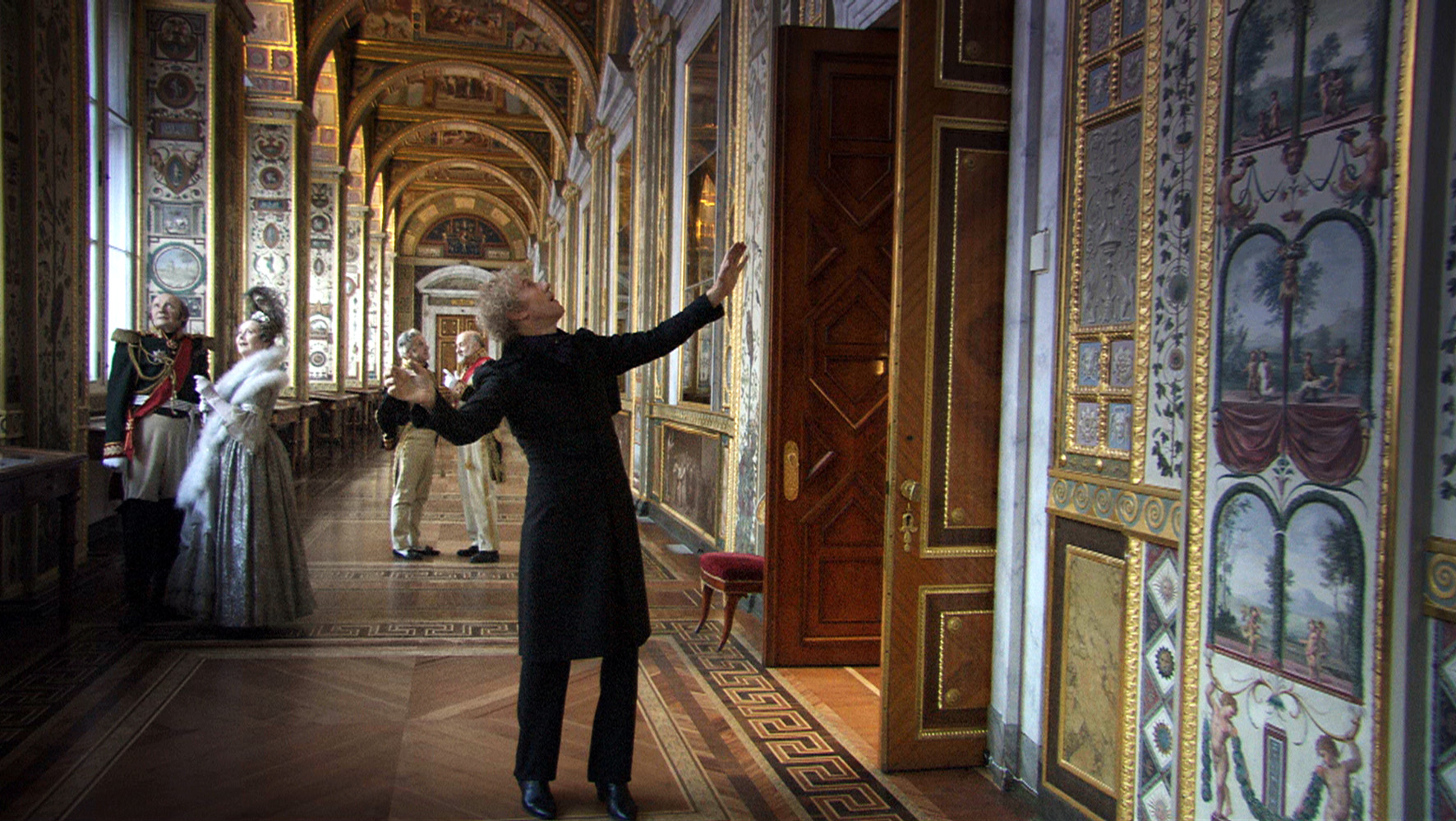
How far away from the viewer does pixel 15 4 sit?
213 inches

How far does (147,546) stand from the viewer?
5223mm

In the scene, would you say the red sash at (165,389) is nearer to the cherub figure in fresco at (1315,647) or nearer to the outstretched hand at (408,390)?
the outstretched hand at (408,390)

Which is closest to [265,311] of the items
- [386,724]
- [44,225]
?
[44,225]

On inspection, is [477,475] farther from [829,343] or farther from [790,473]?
[829,343]

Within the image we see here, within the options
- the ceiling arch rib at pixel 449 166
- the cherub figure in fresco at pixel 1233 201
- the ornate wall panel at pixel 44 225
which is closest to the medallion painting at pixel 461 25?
the ceiling arch rib at pixel 449 166

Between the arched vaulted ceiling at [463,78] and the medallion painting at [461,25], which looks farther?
the medallion painting at [461,25]

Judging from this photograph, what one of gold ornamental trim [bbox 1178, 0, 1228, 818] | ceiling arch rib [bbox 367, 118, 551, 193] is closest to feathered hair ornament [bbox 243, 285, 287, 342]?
gold ornamental trim [bbox 1178, 0, 1228, 818]

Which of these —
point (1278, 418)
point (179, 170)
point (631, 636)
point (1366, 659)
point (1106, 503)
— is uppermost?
point (179, 170)

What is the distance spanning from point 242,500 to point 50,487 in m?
0.87

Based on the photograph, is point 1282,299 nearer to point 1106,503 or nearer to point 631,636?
point 1106,503

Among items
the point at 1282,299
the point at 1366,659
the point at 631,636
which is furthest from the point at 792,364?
the point at 1366,659

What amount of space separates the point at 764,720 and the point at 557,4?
12602 mm

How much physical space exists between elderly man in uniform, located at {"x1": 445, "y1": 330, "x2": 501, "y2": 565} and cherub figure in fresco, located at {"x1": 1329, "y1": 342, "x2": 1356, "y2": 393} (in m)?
5.41

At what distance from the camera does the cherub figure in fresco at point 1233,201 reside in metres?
2.17
